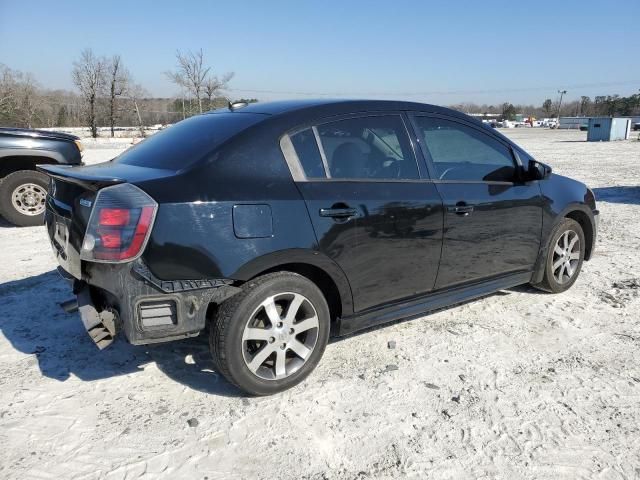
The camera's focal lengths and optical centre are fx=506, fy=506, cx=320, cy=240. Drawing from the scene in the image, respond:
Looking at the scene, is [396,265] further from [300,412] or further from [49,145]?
[49,145]

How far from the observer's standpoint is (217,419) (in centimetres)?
278

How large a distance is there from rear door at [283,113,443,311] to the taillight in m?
0.89

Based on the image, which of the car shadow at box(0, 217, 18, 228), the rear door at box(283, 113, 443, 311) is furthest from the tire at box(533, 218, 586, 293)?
the car shadow at box(0, 217, 18, 228)

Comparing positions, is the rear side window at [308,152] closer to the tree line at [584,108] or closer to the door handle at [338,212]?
the door handle at [338,212]

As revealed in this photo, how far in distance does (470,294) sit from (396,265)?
854 mm

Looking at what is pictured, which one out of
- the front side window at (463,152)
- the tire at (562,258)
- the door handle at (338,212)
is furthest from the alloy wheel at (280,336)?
the tire at (562,258)

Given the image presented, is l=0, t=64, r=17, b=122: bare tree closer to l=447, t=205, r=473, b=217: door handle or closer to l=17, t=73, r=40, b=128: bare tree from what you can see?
l=17, t=73, r=40, b=128: bare tree

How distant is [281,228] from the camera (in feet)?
9.30

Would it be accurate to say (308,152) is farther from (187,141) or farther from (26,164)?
(26,164)

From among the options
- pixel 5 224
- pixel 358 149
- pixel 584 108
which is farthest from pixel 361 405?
pixel 584 108

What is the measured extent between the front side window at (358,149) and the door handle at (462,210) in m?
0.37

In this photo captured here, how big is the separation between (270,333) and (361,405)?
2.18ft

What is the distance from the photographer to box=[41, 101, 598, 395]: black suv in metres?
2.64

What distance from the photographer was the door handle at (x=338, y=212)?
2986 mm
